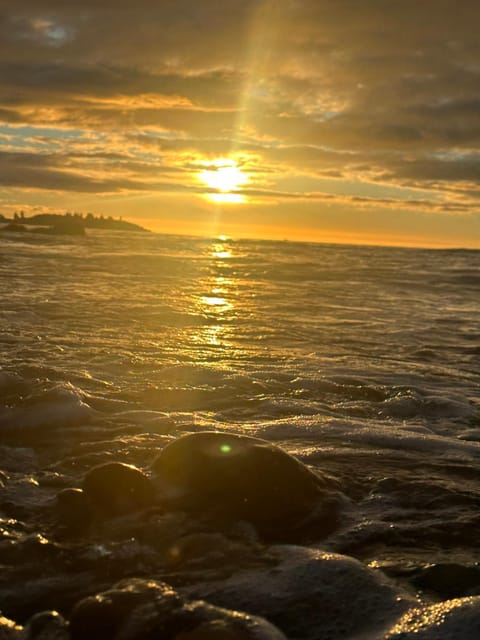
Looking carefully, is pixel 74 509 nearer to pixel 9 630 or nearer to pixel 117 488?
pixel 117 488

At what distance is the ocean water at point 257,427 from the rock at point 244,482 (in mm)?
200

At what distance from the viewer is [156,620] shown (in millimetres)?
2797

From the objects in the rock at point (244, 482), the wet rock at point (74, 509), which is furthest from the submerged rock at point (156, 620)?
the rock at point (244, 482)

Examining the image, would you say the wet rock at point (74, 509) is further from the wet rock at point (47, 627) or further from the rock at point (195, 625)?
the rock at point (195, 625)

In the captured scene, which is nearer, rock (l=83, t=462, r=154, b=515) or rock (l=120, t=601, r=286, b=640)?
rock (l=120, t=601, r=286, b=640)

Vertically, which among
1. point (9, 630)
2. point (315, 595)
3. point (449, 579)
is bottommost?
point (9, 630)

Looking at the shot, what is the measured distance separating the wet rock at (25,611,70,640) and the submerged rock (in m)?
0.04

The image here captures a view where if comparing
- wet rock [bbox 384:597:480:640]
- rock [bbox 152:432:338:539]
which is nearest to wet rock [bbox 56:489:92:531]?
rock [bbox 152:432:338:539]

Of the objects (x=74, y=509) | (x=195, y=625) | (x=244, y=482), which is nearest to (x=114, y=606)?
(x=195, y=625)

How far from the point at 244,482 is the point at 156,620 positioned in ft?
4.57

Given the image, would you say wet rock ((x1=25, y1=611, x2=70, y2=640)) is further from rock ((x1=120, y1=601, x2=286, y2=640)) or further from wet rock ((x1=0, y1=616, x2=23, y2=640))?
rock ((x1=120, y1=601, x2=286, y2=640))

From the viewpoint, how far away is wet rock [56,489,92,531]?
365 centimetres

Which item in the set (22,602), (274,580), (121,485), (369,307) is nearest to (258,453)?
(121,485)

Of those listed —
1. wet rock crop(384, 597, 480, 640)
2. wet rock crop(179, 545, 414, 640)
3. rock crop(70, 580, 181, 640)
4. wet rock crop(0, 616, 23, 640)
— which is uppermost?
→ wet rock crop(384, 597, 480, 640)
